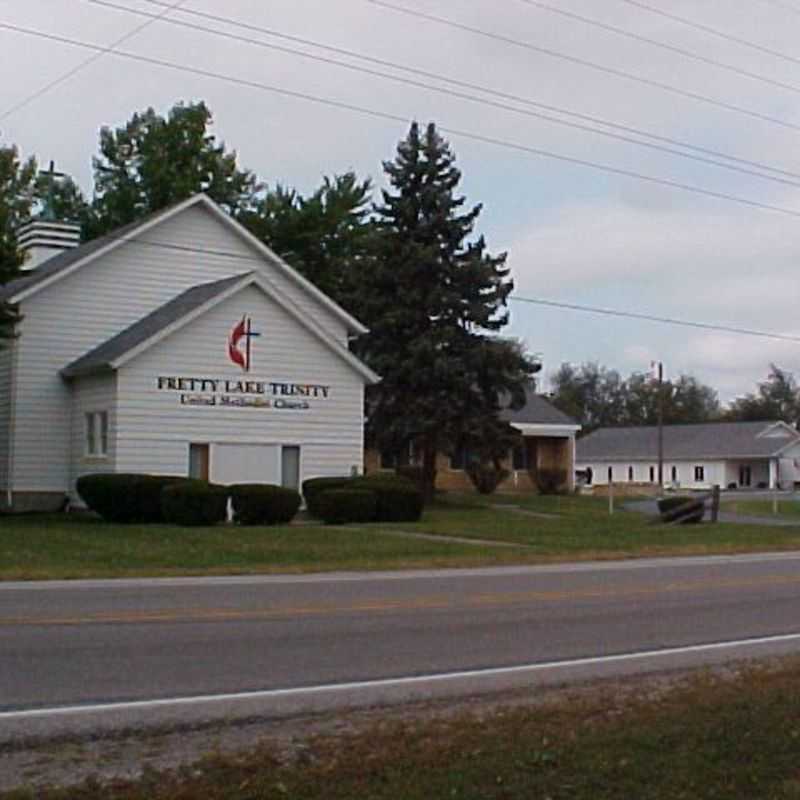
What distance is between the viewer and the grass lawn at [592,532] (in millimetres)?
29203

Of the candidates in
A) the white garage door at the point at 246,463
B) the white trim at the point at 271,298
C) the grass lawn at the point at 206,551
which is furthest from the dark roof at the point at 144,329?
the grass lawn at the point at 206,551

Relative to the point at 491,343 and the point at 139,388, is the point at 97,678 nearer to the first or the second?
the point at 139,388

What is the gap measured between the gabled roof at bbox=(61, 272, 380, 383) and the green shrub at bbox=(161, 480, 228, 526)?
418cm

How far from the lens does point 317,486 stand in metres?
35.5

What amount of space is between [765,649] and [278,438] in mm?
24181

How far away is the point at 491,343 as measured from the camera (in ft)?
146

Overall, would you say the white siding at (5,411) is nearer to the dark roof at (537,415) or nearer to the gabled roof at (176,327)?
the gabled roof at (176,327)

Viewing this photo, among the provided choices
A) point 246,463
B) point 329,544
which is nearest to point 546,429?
point 246,463

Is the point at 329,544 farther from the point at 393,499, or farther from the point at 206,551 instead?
the point at 393,499

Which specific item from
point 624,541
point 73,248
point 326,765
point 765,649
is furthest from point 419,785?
point 73,248

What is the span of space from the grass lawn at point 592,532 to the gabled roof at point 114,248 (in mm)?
7583

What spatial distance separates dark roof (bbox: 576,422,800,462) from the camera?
298 ft

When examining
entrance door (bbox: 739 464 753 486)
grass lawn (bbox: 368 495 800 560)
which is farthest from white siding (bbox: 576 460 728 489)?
grass lawn (bbox: 368 495 800 560)

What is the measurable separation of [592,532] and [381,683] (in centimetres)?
2301
